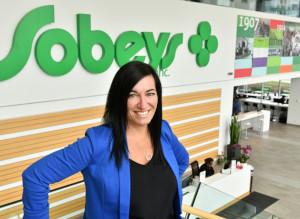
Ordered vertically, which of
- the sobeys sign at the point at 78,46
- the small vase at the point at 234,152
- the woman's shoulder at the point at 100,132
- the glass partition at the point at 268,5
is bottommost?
the small vase at the point at 234,152

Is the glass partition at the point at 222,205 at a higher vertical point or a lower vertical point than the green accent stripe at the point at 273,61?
lower

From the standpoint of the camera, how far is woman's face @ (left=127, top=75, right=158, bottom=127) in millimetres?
1485

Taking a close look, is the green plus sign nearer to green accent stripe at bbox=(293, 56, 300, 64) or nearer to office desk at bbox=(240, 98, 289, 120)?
green accent stripe at bbox=(293, 56, 300, 64)

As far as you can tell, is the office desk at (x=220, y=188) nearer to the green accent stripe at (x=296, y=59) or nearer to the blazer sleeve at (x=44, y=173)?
the blazer sleeve at (x=44, y=173)

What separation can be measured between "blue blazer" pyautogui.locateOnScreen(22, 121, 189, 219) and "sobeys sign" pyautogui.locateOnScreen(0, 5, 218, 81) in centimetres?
388

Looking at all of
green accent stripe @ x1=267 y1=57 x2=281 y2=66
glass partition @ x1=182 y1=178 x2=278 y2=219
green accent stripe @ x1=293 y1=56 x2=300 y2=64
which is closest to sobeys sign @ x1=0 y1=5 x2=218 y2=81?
glass partition @ x1=182 y1=178 x2=278 y2=219

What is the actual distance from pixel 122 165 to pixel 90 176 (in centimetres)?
15

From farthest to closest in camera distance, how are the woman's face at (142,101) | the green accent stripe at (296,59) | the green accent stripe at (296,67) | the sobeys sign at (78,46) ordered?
1. the green accent stripe at (296,67)
2. the green accent stripe at (296,59)
3. the sobeys sign at (78,46)
4. the woman's face at (142,101)

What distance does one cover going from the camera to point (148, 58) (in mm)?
6941

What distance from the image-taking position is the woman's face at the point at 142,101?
1485 mm

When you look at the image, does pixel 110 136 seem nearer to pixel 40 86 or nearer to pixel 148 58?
pixel 40 86

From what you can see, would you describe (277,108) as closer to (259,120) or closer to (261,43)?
(259,120)

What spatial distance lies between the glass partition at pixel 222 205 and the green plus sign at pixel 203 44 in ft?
15.1

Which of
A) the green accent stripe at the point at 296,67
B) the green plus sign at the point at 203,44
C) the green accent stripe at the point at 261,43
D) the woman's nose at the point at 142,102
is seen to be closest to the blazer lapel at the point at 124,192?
the woman's nose at the point at 142,102
